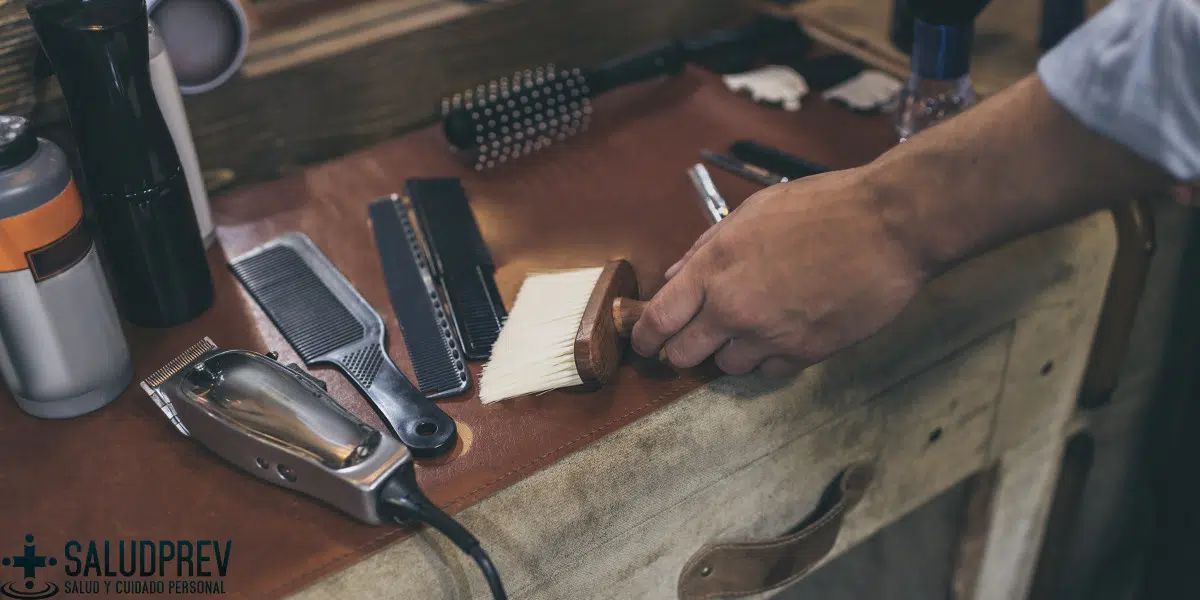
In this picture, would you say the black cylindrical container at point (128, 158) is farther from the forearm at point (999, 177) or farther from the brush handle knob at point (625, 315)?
the forearm at point (999, 177)

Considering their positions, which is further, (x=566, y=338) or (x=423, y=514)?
(x=566, y=338)

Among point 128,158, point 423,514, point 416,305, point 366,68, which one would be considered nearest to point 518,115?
point 366,68

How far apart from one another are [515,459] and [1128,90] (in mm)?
429

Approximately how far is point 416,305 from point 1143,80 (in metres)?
0.52

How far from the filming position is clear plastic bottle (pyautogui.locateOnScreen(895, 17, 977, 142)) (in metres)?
0.97

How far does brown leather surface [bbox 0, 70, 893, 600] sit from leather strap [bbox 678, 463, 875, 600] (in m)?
0.15

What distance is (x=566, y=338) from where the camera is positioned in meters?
0.72

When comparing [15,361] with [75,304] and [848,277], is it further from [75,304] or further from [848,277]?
[848,277]

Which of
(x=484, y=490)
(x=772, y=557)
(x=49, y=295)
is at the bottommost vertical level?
(x=772, y=557)

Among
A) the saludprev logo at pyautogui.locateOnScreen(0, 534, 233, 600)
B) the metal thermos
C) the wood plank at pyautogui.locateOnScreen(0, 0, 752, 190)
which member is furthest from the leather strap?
the wood plank at pyautogui.locateOnScreen(0, 0, 752, 190)

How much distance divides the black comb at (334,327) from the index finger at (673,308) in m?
0.15

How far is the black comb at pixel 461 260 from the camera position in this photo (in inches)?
30.1

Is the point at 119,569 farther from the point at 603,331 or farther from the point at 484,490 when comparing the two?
the point at 603,331

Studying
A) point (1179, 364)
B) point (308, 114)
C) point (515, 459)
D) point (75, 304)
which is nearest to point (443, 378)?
point (515, 459)
